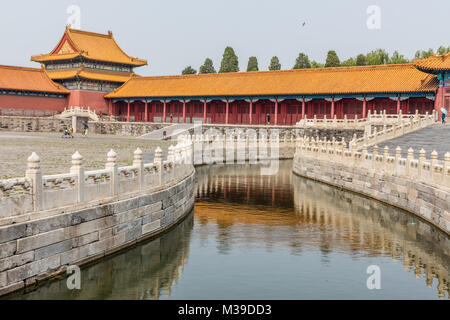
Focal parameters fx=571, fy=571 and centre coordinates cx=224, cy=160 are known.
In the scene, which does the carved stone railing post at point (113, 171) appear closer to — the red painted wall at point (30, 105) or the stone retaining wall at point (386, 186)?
the stone retaining wall at point (386, 186)

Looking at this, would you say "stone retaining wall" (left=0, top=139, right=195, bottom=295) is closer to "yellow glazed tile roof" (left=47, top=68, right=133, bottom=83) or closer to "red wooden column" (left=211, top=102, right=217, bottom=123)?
"red wooden column" (left=211, top=102, right=217, bottom=123)

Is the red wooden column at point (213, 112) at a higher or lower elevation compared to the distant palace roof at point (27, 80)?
lower

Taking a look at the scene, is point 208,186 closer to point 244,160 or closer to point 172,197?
point 172,197

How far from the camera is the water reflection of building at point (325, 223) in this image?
48.9 feet

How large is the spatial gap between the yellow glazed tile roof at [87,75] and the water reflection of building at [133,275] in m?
49.0

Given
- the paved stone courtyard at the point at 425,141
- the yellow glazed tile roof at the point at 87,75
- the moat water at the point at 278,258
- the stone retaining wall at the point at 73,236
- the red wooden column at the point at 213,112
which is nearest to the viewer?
the stone retaining wall at the point at 73,236

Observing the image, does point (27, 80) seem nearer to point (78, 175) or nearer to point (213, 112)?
point (213, 112)

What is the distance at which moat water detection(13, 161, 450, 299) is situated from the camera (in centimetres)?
1166

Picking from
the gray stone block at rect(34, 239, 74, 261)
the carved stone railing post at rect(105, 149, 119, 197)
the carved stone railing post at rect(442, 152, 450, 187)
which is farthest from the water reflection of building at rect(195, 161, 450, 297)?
the gray stone block at rect(34, 239, 74, 261)

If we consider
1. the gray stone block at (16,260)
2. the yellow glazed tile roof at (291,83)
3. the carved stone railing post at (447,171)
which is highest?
the yellow glazed tile roof at (291,83)

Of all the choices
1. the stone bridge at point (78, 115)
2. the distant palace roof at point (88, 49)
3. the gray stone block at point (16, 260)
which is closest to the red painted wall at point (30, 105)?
the stone bridge at point (78, 115)

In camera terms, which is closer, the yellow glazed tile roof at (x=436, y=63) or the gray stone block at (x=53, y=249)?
the gray stone block at (x=53, y=249)

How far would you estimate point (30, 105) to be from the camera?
58344 mm

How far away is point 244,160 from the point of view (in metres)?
43.2
